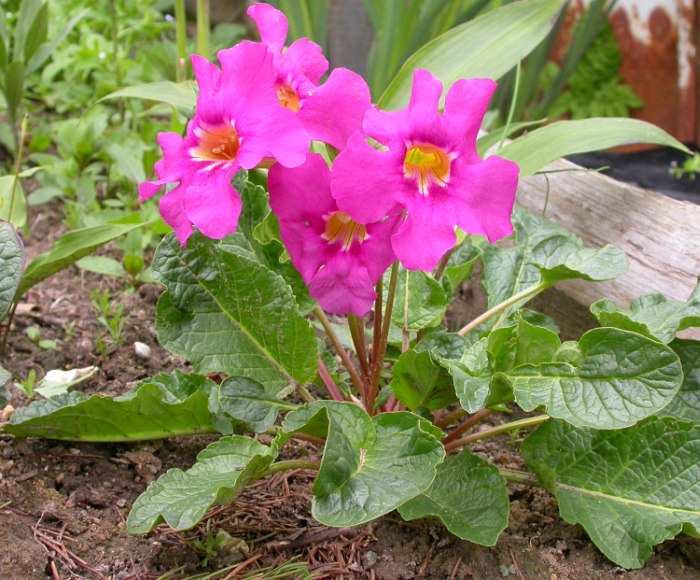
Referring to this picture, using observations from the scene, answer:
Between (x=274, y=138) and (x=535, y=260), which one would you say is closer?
(x=274, y=138)

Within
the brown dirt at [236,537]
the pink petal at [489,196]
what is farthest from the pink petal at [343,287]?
the brown dirt at [236,537]

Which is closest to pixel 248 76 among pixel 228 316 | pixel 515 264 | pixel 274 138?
pixel 274 138

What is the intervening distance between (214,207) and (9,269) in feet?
1.68

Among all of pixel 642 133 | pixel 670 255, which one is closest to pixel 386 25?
pixel 642 133

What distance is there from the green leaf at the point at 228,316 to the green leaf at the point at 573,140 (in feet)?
2.17

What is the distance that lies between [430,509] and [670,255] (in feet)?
2.99

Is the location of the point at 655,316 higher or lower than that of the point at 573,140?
lower

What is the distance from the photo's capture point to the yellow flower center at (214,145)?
1.29 metres

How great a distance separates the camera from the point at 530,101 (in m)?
4.03

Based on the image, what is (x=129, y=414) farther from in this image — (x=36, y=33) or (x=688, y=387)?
(x=36, y=33)

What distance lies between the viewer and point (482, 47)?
1985mm

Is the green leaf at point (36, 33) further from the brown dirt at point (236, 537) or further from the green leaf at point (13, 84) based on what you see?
the brown dirt at point (236, 537)

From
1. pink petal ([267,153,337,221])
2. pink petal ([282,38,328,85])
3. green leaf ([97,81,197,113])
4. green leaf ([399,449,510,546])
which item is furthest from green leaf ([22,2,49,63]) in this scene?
green leaf ([399,449,510,546])

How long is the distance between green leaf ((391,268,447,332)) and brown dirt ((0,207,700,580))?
A: 0.34 m
